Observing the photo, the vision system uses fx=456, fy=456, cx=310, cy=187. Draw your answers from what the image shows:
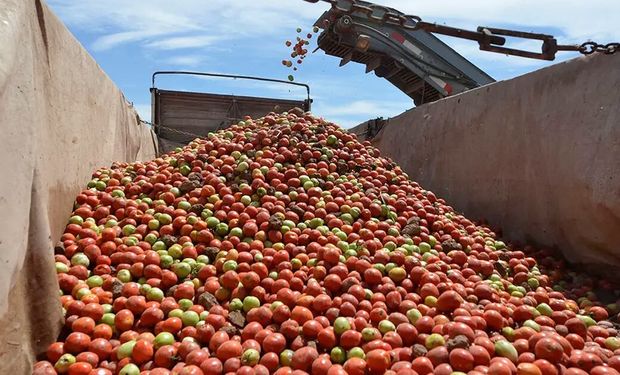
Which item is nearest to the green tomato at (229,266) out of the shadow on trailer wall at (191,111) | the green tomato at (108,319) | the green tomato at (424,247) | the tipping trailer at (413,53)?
the green tomato at (108,319)

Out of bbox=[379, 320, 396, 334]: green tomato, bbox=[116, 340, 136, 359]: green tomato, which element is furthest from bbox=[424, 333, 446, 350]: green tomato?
bbox=[116, 340, 136, 359]: green tomato

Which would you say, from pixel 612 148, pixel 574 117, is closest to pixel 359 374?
pixel 612 148

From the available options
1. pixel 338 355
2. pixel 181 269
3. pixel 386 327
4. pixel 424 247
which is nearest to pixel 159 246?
pixel 181 269

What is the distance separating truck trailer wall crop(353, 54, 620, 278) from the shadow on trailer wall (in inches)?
167

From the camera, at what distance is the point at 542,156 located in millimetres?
5125

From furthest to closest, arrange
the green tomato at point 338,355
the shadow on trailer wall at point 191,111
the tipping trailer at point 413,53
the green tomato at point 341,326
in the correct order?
the tipping trailer at point 413,53, the shadow on trailer wall at point 191,111, the green tomato at point 341,326, the green tomato at point 338,355

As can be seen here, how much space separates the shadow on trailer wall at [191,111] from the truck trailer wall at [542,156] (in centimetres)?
425

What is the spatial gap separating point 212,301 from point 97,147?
2856 millimetres

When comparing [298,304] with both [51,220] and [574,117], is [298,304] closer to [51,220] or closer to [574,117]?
[51,220]

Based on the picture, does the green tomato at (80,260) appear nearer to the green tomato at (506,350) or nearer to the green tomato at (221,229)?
the green tomato at (221,229)

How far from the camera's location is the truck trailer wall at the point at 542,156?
428cm

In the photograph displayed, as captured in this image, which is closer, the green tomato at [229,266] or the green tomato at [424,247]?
the green tomato at [229,266]

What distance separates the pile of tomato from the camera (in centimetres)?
260

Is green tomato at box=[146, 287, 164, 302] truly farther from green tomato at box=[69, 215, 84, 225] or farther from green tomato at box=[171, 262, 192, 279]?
green tomato at box=[69, 215, 84, 225]
